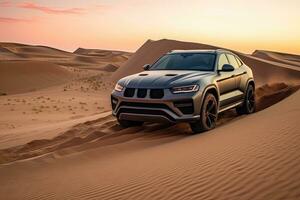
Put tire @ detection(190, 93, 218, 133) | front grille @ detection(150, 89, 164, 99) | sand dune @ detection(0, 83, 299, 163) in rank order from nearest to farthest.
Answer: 1. sand dune @ detection(0, 83, 299, 163)
2. front grille @ detection(150, 89, 164, 99)
3. tire @ detection(190, 93, 218, 133)

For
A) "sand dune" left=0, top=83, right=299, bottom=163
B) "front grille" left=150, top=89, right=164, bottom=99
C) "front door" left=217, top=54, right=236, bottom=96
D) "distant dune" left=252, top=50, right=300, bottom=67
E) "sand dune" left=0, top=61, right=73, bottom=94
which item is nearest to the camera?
"sand dune" left=0, top=83, right=299, bottom=163

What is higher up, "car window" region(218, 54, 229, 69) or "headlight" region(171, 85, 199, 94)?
"car window" region(218, 54, 229, 69)

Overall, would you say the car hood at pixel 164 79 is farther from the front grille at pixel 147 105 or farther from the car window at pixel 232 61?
the car window at pixel 232 61

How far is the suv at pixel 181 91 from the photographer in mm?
7973

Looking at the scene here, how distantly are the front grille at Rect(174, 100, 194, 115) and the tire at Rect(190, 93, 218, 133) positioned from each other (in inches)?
12.6

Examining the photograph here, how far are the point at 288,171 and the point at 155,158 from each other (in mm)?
2270

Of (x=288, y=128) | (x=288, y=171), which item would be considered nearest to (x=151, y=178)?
(x=288, y=171)

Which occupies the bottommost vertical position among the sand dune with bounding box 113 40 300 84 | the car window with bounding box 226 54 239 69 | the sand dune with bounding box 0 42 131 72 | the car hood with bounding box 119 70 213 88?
the sand dune with bounding box 0 42 131 72

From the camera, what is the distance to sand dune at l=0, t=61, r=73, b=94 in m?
39.8

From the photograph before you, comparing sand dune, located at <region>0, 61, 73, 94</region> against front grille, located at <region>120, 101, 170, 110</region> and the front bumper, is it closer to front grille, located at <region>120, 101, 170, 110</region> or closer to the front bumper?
front grille, located at <region>120, 101, 170, 110</region>

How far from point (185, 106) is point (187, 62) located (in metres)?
1.70

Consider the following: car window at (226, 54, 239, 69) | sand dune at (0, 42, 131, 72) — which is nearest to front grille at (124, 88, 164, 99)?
car window at (226, 54, 239, 69)

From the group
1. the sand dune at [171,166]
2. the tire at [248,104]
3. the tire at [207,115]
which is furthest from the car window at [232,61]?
the sand dune at [171,166]

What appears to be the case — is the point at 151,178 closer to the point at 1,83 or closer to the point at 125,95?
the point at 125,95
